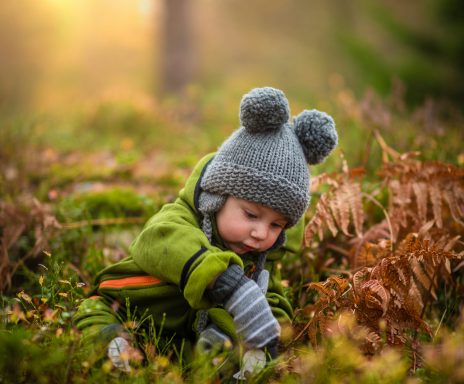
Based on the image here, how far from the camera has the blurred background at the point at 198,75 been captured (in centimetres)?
549

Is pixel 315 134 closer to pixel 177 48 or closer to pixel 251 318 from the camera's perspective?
pixel 251 318

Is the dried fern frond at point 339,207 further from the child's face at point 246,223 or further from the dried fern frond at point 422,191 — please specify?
the child's face at point 246,223

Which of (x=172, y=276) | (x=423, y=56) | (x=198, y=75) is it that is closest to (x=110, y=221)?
(x=172, y=276)

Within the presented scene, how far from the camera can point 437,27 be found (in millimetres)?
12594

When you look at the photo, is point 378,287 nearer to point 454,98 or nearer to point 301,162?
point 301,162

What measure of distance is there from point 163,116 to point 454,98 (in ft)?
23.0

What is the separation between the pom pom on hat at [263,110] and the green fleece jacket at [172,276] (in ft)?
1.33

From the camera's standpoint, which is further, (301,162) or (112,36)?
(112,36)

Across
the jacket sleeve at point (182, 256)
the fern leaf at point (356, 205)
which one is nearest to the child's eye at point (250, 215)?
the jacket sleeve at point (182, 256)

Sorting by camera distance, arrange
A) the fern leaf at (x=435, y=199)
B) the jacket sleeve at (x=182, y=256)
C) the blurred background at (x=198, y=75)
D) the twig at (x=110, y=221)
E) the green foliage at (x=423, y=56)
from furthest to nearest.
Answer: the green foliage at (x=423, y=56) → the blurred background at (x=198, y=75) → the twig at (x=110, y=221) → the fern leaf at (x=435, y=199) → the jacket sleeve at (x=182, y=256)

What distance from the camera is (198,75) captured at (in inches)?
638

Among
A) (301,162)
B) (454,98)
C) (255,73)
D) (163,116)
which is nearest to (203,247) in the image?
(301,162)

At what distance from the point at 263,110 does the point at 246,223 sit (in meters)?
0.57

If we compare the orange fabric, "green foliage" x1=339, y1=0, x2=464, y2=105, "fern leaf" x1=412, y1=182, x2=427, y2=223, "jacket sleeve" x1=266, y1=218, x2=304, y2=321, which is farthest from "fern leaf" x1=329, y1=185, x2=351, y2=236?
"green foliage" x1=339, y1=0, x2=464, y2=105
